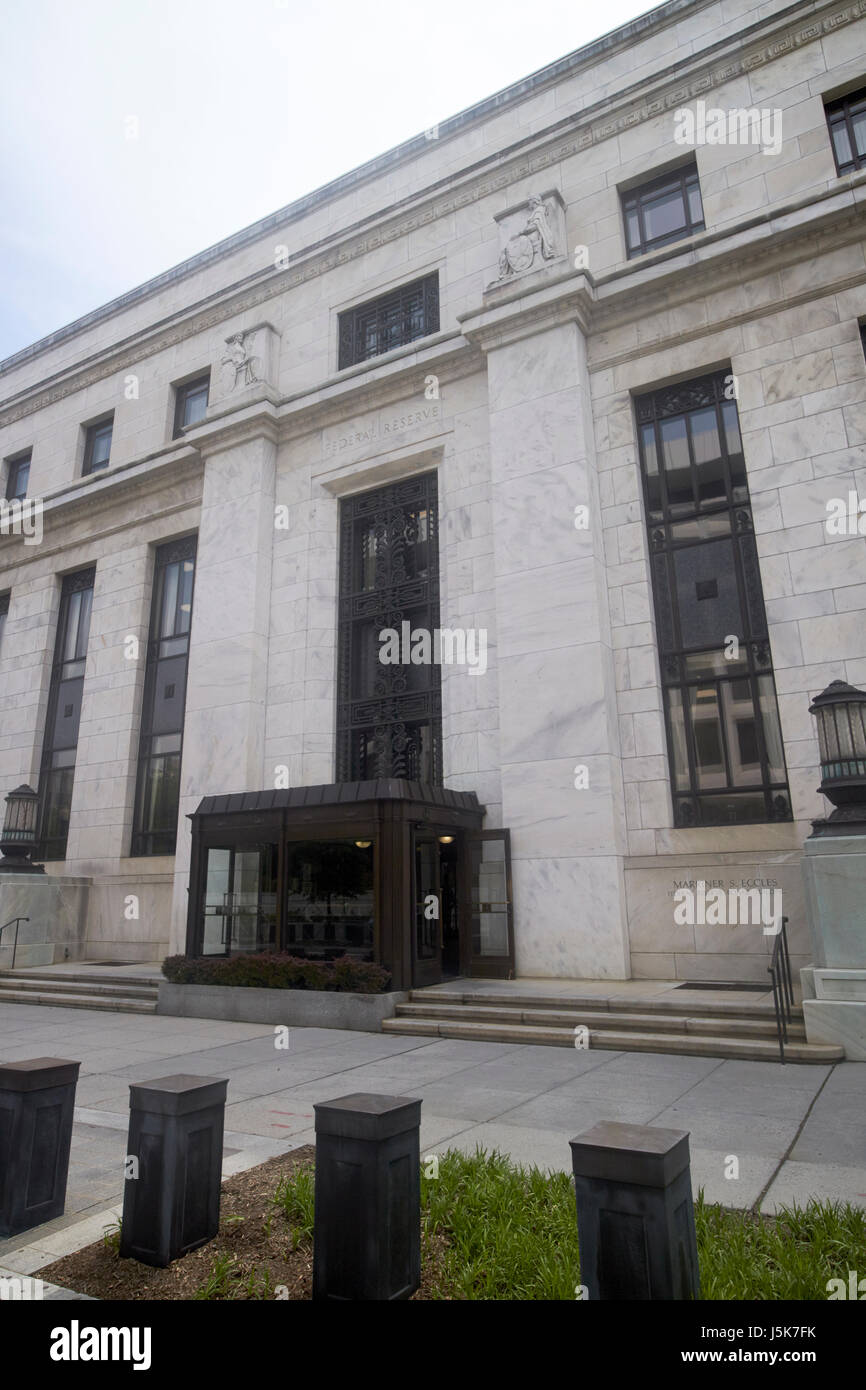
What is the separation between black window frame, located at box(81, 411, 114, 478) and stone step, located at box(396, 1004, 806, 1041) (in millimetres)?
19836

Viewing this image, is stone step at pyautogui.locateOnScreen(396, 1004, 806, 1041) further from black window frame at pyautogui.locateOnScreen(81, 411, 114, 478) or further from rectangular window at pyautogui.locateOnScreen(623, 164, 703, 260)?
black window frame at pyautogui.locateOnScreen(81, 411, 114, 478)

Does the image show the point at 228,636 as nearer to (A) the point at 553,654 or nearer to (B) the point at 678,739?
(A) the point at 553,654

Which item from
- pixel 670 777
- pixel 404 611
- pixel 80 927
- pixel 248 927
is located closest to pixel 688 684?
pixel 670 777

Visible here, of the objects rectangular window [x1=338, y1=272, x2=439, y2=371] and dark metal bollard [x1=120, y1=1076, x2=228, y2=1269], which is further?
rectangular window [x1=338, y1=272, x2=439, y2=371]

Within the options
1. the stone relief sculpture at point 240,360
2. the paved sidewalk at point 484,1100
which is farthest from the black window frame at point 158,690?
the paved sidewalk at point 484,1100

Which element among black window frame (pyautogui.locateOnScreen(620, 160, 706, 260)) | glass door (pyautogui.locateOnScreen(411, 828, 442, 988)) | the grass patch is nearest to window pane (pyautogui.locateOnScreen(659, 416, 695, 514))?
black window frame (pyautogui.locateOnScreen(620, 160, 706, 260))

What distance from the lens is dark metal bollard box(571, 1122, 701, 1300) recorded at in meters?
3.21

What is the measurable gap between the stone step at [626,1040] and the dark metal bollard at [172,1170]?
6.25m

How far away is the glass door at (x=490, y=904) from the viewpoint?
13.8 meters

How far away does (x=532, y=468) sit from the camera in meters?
15.6

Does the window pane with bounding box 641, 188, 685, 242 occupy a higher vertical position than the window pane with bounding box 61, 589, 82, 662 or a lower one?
higher

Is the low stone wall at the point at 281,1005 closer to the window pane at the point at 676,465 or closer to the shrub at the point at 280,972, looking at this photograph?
the shrub at the point at 280,972

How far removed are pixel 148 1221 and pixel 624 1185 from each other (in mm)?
2607

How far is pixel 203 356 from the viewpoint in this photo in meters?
23.0
